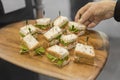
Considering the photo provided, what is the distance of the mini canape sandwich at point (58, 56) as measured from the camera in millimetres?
894

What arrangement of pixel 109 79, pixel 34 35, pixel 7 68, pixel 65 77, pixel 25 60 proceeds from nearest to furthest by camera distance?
pixel 65 77
pixel 25 60
pixel 34 35
pixel 7 68
pixel 109 79

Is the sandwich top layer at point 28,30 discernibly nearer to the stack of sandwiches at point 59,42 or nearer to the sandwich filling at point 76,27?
the stack of sandwiches at point 59,42

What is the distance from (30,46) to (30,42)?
0.08ft

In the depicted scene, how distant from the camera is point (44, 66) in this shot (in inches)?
35.2

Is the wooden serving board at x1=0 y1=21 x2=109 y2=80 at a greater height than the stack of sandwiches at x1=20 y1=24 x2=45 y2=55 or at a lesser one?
lesser

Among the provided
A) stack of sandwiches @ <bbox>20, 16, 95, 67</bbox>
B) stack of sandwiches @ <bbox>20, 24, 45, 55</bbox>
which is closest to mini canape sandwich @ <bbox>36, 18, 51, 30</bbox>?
stack of sandwiches @ <bbox>20, 16, 95, 67</bbox>

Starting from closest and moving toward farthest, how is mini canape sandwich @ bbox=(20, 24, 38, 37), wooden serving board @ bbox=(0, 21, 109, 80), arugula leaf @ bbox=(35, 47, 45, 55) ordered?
wooden serving board @ bbox=(0, 21, 109, 80) → arugula leaf @ bbox=(35, 47, 45, 55) → mini canape sandwich @ bbox=(20, 24, 38, 37)

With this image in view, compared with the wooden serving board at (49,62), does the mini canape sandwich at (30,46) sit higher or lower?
higher

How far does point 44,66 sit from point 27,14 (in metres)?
0.54

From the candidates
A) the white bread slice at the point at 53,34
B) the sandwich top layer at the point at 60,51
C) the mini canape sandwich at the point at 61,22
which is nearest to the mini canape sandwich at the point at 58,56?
the sandwich top layer at the point at 60,51

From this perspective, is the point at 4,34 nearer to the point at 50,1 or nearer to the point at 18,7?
the point at 18,7

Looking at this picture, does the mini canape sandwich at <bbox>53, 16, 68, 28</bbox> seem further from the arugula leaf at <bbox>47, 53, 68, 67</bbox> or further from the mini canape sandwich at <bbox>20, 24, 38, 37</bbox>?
the arugula leaf at <bbox>47, 53, 68, 67</bbox>

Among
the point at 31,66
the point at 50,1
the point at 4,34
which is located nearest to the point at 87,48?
the point at 31,66

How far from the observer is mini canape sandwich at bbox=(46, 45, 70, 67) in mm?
894
